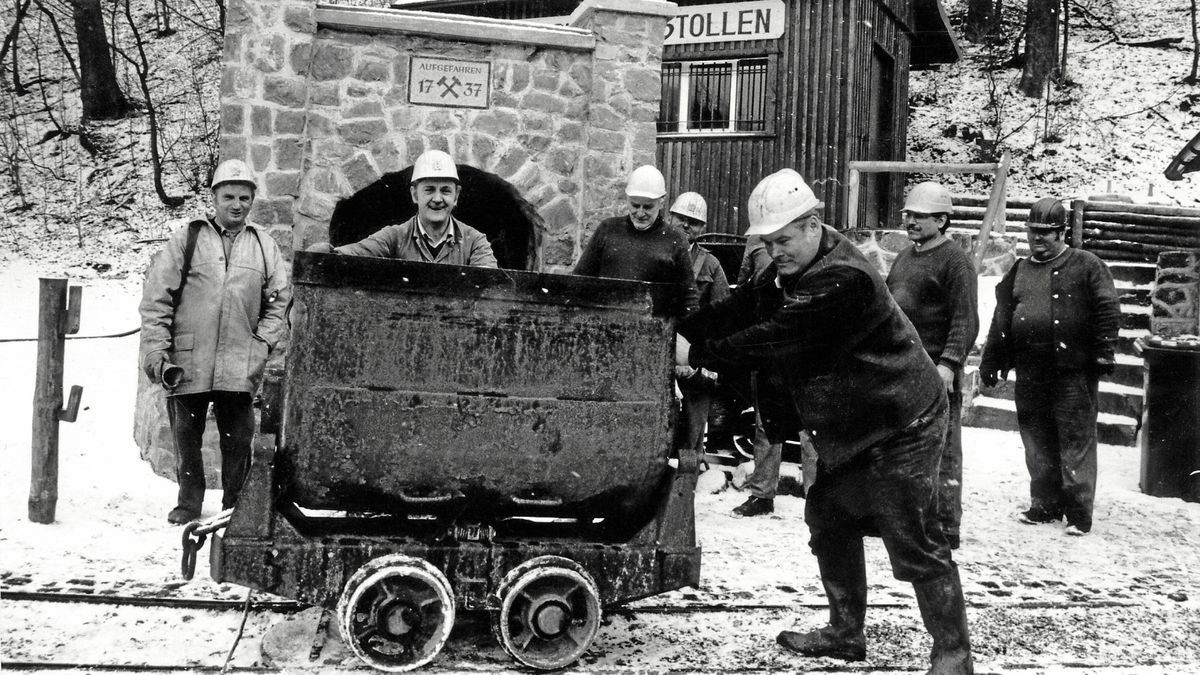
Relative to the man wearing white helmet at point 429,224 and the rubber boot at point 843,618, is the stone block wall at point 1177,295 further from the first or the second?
→ the man wearing white helmet at point 429,224

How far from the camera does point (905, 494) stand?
3.48 m

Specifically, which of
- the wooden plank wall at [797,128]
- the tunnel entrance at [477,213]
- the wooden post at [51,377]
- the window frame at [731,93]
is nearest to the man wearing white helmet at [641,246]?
the tunnel entrance at [477,213]

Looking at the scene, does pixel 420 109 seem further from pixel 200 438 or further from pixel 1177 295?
pixel 1177 295

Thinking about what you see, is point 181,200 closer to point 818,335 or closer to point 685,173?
point 685,173

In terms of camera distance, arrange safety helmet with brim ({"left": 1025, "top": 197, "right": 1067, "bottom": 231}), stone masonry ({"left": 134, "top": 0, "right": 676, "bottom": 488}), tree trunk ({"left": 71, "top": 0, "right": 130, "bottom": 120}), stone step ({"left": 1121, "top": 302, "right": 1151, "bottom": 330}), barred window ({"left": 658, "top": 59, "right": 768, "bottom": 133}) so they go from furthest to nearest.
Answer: tree trunk ({"left": 71, "top": 0, "right": 130, "bottom": 120}) < barred window ({"left": 658, "top": 59, "right": 768, "bottom": 133}) < stone step ({"left": 1121, "top": 302, "right": 1151, "bottom": 330}) < stone masonry ({"left": 134, "top": 0, "right": 676, "bottom": 488}) < safety helmet with brim ({"left": 1025, "top": 197, "right": 1067, "bottom": 231})

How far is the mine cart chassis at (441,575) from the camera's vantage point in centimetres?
344

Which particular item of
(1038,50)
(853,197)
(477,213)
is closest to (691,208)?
(477,213)

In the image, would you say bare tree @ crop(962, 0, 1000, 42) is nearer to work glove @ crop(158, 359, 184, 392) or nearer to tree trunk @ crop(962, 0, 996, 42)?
tree trunk @ crop(962, 0, 996, 42)

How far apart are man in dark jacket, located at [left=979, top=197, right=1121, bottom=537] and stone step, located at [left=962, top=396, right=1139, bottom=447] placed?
9.07 ft

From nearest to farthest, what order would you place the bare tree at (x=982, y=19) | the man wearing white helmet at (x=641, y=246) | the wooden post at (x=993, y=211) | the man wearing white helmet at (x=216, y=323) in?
the man wearing white helmet at (x=216, y=323)
the man wearing white helmet at (x=641, y=246)
the wooden post at (x=993, y=211)
the bare tree at (x=982, y=19)

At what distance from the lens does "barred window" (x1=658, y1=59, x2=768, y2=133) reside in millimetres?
13852

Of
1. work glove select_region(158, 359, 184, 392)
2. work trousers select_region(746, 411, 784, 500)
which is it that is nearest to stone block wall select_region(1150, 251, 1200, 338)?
work trousers select_region(746, 411, 784, 500)

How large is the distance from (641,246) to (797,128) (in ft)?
28.1

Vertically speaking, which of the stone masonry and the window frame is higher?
the window frame
